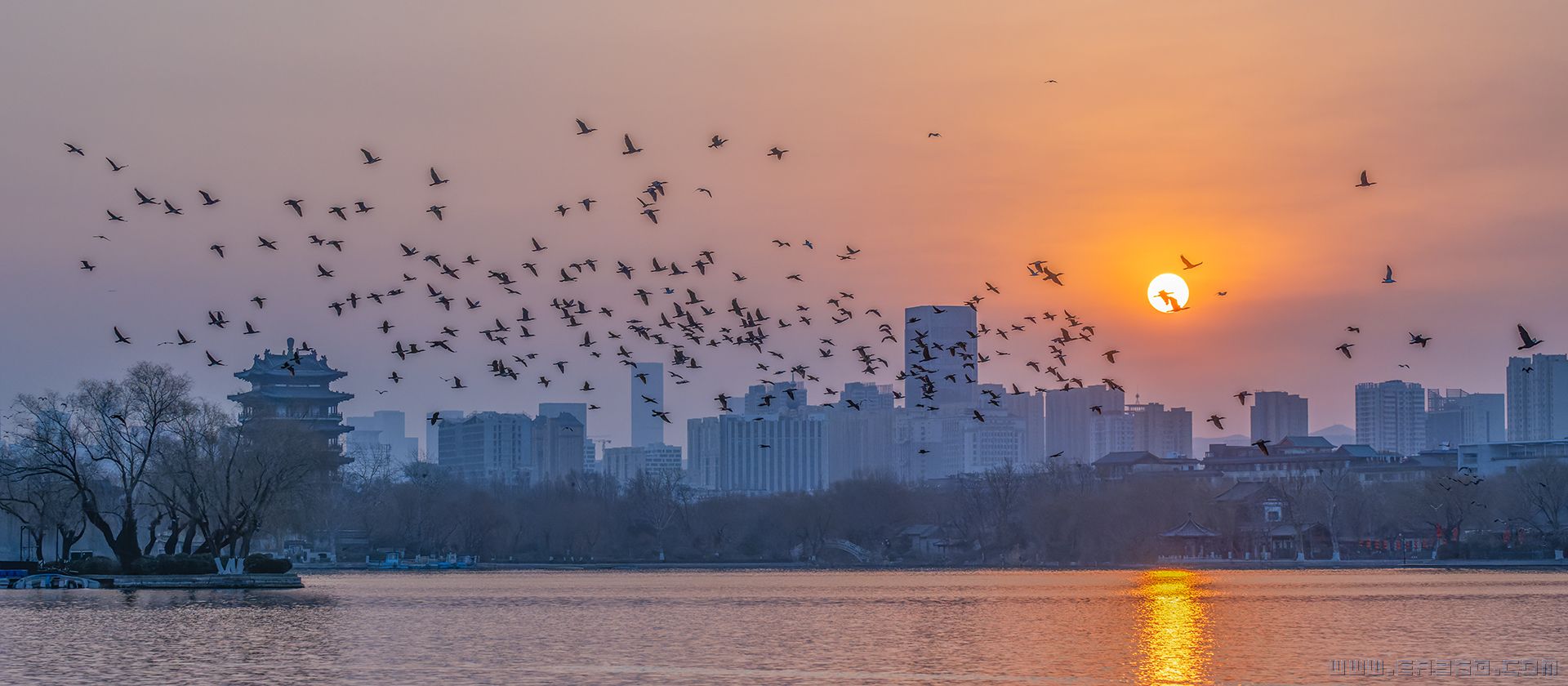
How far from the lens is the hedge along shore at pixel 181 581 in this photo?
7838 centimetres

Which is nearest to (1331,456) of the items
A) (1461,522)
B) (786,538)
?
(1461,522)

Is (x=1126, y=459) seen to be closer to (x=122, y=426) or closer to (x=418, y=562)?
(x=418, y=562)

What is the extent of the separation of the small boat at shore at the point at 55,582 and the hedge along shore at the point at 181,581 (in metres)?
0.28

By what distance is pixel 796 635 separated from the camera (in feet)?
177

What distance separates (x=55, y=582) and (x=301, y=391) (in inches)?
3453

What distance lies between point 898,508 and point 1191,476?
25643 mm

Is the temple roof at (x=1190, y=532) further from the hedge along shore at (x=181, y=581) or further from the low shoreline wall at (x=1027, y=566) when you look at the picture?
the hedge along shore at (x=181, y=581)

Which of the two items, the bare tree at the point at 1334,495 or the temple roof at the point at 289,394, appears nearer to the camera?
the bare tree at the point at 1334,495

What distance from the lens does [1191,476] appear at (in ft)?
518

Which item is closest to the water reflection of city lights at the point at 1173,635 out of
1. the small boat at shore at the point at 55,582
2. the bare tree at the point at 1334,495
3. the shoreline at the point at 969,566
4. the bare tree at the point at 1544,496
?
the shoreline at the point at 969,566

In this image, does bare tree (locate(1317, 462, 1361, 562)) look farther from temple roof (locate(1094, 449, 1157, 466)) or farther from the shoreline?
temple roof (locate(1094, 449, 1157, 466))

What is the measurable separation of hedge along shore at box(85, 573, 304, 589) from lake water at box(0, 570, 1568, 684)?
66 cm

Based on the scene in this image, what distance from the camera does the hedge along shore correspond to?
257ft

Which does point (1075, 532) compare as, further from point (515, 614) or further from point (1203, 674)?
point (1203, 674)
